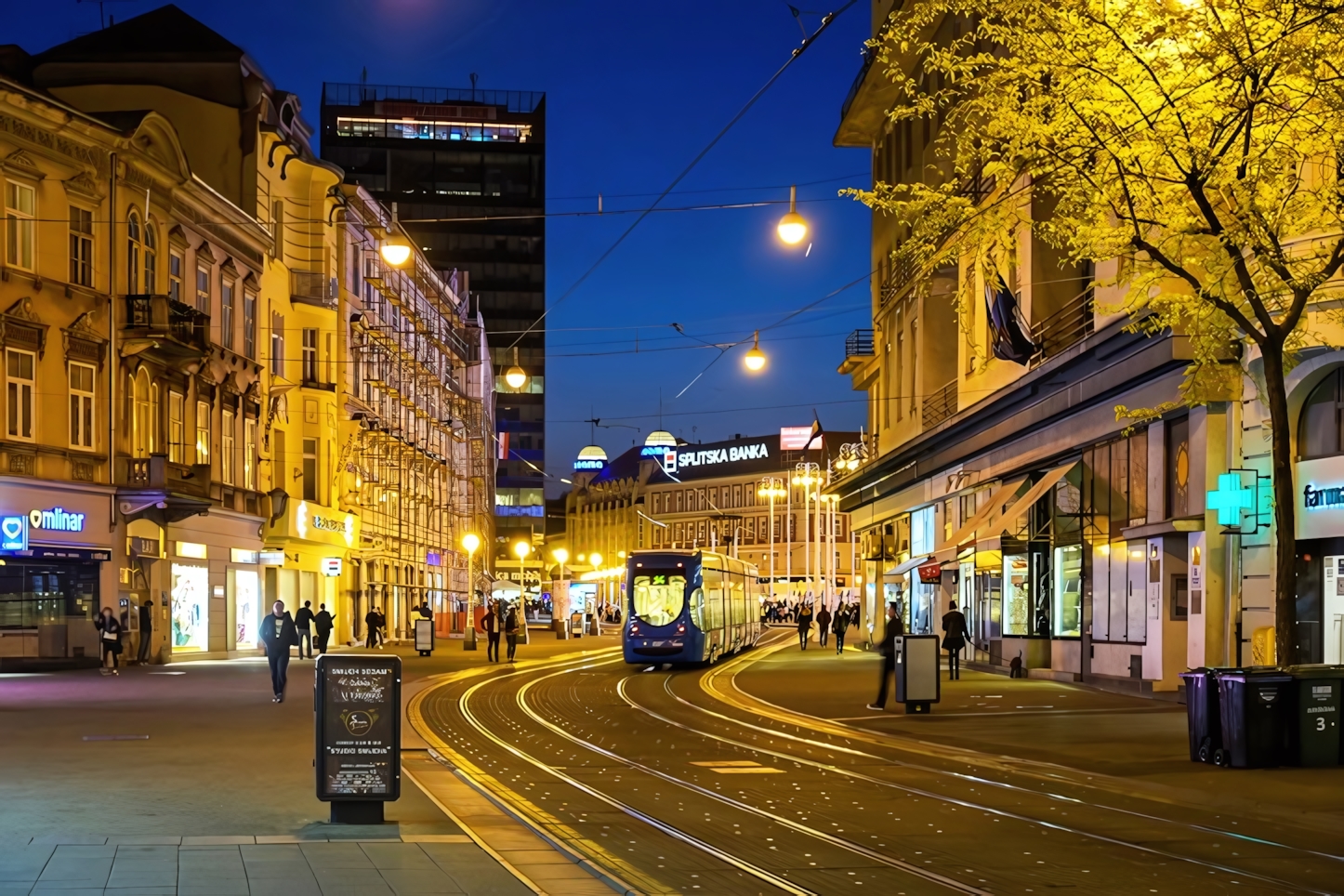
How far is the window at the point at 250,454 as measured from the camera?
166 feet

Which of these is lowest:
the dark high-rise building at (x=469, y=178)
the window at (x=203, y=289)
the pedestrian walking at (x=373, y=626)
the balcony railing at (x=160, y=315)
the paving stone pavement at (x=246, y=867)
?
the pedestrian walking at (x=373, y=626)

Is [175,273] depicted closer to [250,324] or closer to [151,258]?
[151,258]

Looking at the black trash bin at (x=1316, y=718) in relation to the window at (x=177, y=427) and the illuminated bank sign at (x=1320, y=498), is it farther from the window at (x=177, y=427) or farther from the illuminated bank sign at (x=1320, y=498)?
the window at (x=177, y=427)

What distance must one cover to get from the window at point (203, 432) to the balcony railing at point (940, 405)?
69.6 ft

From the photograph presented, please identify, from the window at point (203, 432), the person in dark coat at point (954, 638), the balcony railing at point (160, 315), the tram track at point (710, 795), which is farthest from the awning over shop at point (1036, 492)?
the window at point (203, 432)

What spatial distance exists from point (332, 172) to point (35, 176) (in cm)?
1996

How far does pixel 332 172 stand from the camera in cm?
5741

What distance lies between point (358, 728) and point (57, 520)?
92.3 ft

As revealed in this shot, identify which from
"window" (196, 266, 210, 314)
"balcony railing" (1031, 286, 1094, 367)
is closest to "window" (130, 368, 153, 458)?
"window" (196, 266, 210, 314)

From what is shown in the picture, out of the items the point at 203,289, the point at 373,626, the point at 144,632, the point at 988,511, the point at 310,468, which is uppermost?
the point at 203,289

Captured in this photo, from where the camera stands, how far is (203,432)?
4666 centimetres

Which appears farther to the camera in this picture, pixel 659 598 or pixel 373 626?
pixel 373 626

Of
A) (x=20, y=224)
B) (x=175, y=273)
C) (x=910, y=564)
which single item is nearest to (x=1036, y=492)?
(x=910, y=564)

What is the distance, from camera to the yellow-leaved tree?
51.5 feet
